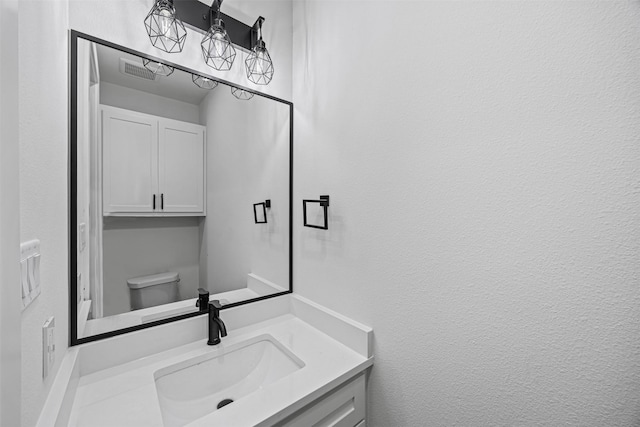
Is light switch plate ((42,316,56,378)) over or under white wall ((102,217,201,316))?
under

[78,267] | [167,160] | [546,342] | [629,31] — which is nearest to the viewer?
[629,31]

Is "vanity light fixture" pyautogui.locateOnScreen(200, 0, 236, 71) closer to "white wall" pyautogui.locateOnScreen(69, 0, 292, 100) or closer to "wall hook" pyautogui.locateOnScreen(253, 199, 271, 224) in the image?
"white wall" pyautogui.locateOnScreen(69, 0, 292, 100)

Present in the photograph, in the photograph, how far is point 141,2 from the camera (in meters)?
1.01

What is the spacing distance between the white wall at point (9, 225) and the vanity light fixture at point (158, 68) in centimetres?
82

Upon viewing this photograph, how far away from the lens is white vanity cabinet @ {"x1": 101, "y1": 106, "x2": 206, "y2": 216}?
985 mm

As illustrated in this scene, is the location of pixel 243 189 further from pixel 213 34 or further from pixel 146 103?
pixel 213 34

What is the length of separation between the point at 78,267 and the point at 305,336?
2.87ft

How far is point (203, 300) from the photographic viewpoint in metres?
1.15

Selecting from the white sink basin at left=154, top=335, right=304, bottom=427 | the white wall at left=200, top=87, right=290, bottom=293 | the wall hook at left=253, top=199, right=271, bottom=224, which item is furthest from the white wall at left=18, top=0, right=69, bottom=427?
the wall hook at left=253, top=199, right=271, bottom=224

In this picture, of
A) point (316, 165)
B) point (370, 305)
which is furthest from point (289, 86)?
point (370, 305)

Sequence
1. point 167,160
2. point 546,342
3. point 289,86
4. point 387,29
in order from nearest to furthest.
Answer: point 546,342 < point 387,29 < point 167,160 < point 289,86

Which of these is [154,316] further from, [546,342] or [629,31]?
[629,31]

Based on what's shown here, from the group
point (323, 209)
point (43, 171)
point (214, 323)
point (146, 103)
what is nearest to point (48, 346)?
point (43, 171)

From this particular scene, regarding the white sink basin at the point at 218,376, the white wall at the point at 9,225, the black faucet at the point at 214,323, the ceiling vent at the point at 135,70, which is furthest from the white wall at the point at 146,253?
the white wall at the point at 9,225
